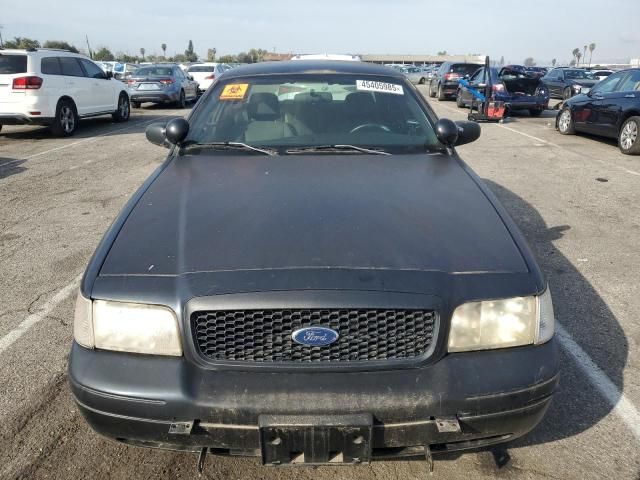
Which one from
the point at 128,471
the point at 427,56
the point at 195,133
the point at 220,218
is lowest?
the point at 128,471

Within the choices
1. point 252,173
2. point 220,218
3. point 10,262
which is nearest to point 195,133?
point 252,173

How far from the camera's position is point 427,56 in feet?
281

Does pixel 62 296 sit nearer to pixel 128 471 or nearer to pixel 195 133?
pixel 195 133

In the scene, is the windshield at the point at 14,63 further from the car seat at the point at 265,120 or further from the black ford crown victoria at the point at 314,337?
the black ford crown victoria at the point at 314,337

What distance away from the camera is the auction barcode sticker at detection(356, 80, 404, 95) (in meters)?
3.48

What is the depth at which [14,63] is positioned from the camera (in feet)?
33.6

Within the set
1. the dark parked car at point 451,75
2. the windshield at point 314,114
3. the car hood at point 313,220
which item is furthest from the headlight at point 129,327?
the dark parked car at point 451,75

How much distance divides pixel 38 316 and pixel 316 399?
265 cm

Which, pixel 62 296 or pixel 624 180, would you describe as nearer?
pixel 62 296

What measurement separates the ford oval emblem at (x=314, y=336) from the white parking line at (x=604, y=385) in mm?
1683

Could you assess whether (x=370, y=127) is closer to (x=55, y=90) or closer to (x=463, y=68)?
(x=55, y=90)

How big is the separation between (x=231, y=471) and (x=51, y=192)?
19.2ft

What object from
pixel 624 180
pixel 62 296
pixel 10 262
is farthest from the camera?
pixel 624 180

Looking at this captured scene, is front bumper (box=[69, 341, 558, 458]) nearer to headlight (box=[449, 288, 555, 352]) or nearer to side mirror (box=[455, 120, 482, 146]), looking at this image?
headlight (box=[449, 288, 555, 352])
